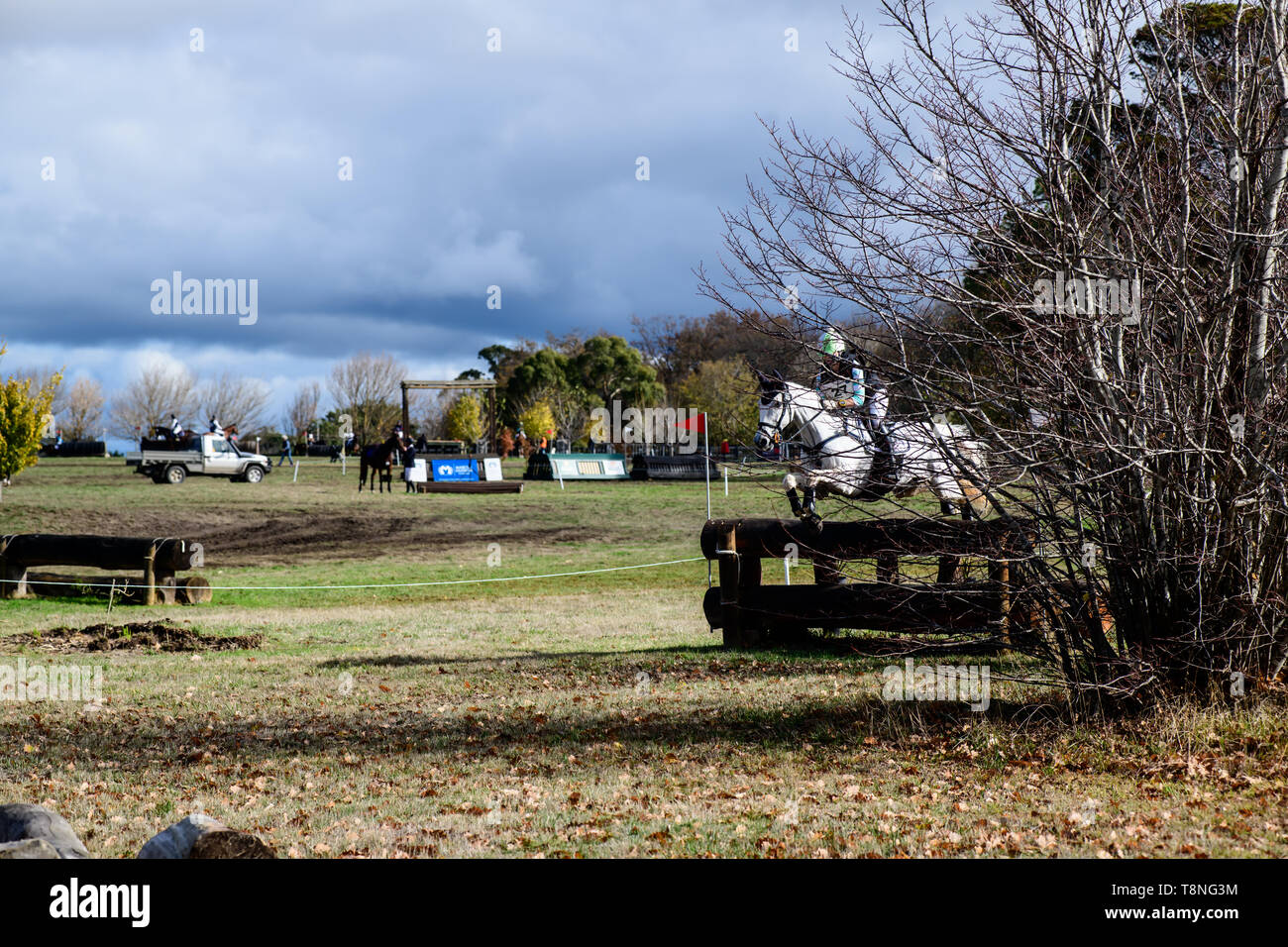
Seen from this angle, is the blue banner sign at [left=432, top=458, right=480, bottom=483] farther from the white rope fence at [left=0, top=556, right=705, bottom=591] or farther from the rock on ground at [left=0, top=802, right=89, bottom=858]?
the rock on ground at [left=0, top=802, right=89, bottom=858]

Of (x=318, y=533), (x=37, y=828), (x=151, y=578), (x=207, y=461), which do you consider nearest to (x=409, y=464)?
(x=207, y=461)

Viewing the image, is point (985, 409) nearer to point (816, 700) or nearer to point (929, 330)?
point (929, 330)

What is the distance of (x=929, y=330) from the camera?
6.57m

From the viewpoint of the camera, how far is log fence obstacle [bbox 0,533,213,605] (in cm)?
1661

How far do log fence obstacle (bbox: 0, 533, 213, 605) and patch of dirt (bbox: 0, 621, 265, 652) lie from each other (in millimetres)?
3259

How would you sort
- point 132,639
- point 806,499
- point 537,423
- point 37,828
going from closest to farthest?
point 37,828 → point 806,499 → point 132,639 → point 537,423

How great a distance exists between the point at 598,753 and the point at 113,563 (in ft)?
41.2

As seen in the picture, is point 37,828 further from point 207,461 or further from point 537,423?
point 537,423

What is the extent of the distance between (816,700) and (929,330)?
3.33m

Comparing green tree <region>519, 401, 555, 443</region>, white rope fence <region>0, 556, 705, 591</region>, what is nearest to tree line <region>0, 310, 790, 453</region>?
green tree <region>519, 401, 555, 443</region>

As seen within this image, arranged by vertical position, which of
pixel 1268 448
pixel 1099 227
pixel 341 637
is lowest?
pixel 341 637

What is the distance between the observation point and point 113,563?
657 inches
